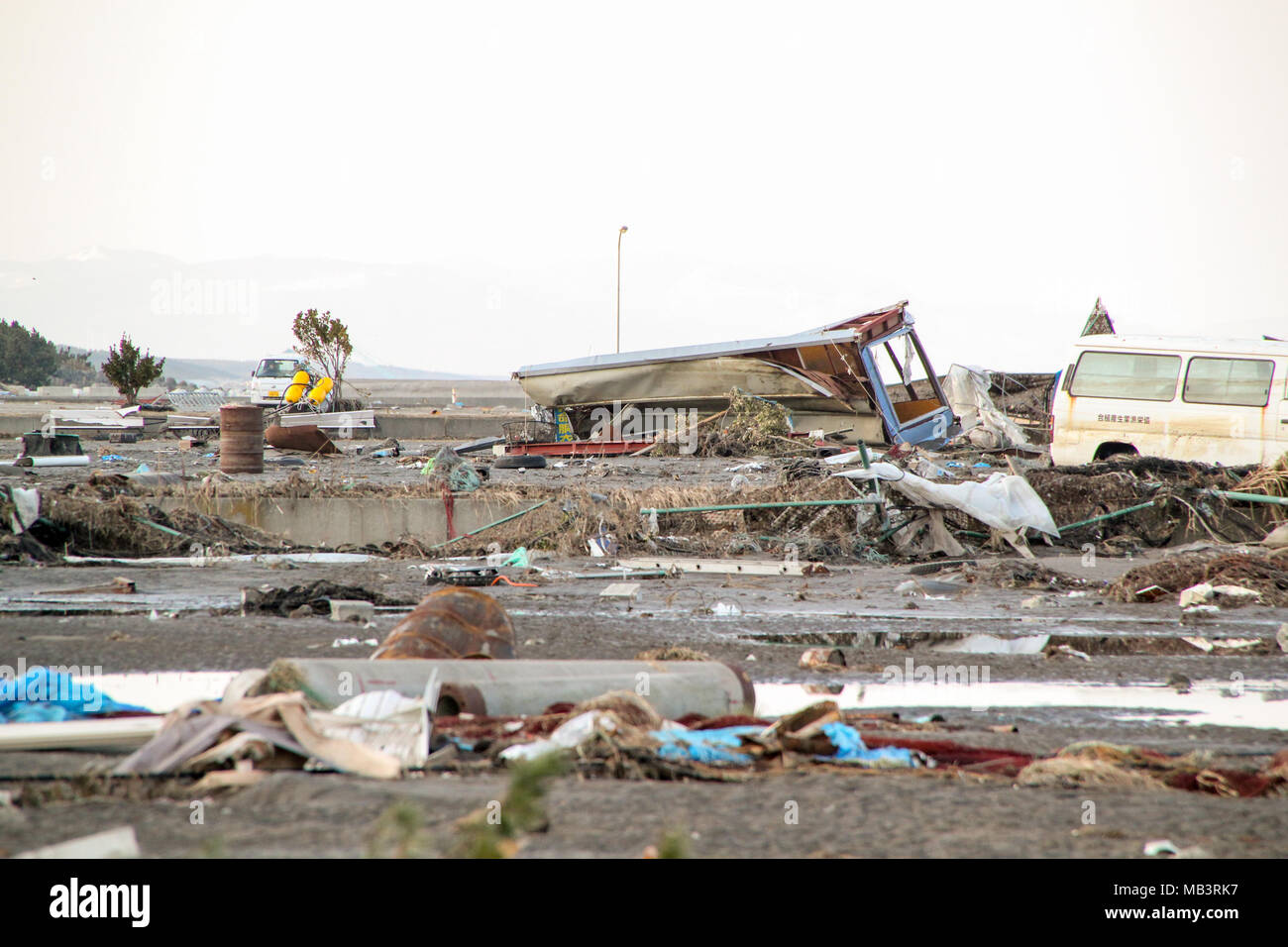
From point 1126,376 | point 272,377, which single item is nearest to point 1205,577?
point 1126,376

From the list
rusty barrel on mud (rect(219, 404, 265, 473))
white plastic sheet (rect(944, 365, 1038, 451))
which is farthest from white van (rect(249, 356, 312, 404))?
white plastic sheet (rect(944, 365, 1038, 451))

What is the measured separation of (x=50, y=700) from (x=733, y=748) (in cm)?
286

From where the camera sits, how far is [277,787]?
3.09 meters

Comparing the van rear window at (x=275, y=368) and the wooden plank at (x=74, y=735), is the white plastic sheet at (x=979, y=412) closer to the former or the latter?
the wooden plank at (x=74, y=735)

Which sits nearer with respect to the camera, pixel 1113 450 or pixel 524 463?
pixel 1113 450

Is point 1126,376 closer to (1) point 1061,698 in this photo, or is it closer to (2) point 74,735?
(1) point 1061,698

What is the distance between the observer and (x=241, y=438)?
13.5 m

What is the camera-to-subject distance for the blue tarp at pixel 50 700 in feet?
13.4

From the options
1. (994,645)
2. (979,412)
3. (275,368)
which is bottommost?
(994,645)

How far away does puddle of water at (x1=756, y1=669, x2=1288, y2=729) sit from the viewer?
4.71 m

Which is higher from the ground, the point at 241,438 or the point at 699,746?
the point at 241,438

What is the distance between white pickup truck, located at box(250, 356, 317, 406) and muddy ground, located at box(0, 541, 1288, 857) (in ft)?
58.6
